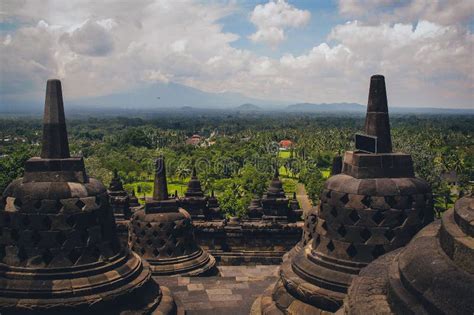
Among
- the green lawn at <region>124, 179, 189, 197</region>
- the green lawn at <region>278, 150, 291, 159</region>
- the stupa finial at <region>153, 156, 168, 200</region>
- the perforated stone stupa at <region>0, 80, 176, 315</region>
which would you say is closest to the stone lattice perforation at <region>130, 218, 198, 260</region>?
the stupa finial at <region>153, 156, 168, 200</region>

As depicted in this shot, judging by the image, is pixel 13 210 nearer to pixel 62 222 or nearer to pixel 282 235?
pixel 62 222

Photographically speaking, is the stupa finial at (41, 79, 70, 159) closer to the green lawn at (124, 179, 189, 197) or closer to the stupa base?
the stupa base

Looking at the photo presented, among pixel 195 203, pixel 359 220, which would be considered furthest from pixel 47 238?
pixel 195 203

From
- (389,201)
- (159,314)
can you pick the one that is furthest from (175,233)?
(389,201)

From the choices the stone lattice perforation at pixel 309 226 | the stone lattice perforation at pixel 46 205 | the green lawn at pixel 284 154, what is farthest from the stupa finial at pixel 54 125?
the green lawn at pixel 284 154

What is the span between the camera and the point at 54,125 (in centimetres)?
703

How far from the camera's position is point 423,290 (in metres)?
3.12

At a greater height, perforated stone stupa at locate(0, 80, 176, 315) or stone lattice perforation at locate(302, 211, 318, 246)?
perforated stone stupa at locate(0, 80, 176, 315)

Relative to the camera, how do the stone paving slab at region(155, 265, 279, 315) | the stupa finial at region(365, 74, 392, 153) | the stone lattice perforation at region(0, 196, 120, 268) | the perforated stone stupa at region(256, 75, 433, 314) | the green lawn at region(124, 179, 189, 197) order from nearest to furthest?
the stone lattice perforation at region(0, 196, 120, 268) → the perforated stone stupa at region(256, 75, 433, 314) → the stupa finial at region(365, 74, 392, 153) → the stone paving slab at region(155, 265, 279, 315) → the green lawn at region(124, 179, 189, 197)

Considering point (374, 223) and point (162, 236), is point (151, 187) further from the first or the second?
point (374, 223)

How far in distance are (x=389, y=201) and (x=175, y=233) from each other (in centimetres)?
709

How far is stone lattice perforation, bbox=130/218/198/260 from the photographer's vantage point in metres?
12.2

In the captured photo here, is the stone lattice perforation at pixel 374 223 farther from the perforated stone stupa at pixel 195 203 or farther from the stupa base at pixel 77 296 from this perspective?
the perforated stone stupa at pixel 195 203

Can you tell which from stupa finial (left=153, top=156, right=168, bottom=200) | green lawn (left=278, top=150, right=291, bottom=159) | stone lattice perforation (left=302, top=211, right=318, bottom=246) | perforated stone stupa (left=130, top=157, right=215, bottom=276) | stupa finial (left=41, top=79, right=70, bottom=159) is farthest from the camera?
green lawn (left=278, top=150, right=291, bottom=159)
